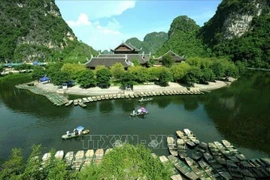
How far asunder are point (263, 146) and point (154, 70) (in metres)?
35.1

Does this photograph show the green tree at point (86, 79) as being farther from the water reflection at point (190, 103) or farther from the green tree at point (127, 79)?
the water reflection at point (190, 103)

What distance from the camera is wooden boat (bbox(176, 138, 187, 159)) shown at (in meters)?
24.3

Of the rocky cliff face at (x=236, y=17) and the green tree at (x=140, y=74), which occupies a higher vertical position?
the rocky cliff face at (x=236, y=17)

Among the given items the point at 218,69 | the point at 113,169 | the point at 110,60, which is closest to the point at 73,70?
the point at 110,60

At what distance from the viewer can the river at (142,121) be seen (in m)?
29.4

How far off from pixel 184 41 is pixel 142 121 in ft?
443

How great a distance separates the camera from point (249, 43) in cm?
10838

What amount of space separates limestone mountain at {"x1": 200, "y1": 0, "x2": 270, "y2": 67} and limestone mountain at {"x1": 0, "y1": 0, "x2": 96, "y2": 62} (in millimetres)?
84210

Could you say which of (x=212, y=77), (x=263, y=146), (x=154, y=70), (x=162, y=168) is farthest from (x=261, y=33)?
(x=162, y=168)

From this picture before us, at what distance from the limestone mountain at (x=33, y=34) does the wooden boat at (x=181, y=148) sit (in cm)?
10196

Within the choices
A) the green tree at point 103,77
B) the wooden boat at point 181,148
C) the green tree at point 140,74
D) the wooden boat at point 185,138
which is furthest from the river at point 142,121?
the green tree at point 140,74

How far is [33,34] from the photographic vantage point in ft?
472

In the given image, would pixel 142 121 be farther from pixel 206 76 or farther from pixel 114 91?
pixel 206 76

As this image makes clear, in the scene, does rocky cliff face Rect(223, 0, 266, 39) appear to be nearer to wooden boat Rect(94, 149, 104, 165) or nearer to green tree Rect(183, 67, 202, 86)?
green tree Rect(183, 67, 202, 86)
